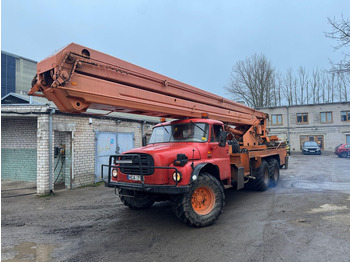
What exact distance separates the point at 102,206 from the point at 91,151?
368 centimetres

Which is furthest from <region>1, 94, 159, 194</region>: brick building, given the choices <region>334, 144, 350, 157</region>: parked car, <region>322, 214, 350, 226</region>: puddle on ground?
<region>334, 144, 350, 157</region>: parked car

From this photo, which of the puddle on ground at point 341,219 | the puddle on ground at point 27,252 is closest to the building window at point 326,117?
the puddle on ground at point 341,219

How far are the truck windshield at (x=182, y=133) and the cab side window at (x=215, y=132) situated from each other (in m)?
0.19

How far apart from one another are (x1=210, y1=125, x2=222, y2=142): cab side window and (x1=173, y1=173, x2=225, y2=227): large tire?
1.03 metres

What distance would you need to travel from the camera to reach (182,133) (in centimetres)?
584

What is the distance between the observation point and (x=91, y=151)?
9867 mm

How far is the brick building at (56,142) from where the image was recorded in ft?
27.3

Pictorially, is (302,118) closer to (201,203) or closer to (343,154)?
(343,154)

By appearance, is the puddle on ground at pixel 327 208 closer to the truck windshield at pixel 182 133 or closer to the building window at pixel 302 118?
the truck windshield at pixel 182 133

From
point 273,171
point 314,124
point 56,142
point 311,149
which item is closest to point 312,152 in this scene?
point 311,149

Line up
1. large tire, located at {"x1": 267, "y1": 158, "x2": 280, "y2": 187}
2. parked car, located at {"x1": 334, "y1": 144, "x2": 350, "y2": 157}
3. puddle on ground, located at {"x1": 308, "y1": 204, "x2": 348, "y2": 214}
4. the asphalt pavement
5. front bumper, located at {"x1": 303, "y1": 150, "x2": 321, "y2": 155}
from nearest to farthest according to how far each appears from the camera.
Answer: the asphalt pavement < puddle on ground, located at {"x1": 308, "y1": 204, "x2": 348, "y2": 214} < large tire, located at {"x1": 267, "y1": 158, "x2": 280, "y2": 187} < parked car, located at {"x1": 334, "y1": 144, "x2": 350, "y2": 157} < front bumper, located at {"x1": 303, "y1": 150, "x2": 321, "y2": 155}

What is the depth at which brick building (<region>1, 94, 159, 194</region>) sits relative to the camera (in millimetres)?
8336

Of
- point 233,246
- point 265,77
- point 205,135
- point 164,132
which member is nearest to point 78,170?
point 164,132

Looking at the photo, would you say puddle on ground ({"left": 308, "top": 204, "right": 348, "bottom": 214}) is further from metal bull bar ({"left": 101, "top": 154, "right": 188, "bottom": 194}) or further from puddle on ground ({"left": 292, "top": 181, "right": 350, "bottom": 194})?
metal bull bar ({"left": 101, "top": 154, "right": 188, "bottom": 194})
